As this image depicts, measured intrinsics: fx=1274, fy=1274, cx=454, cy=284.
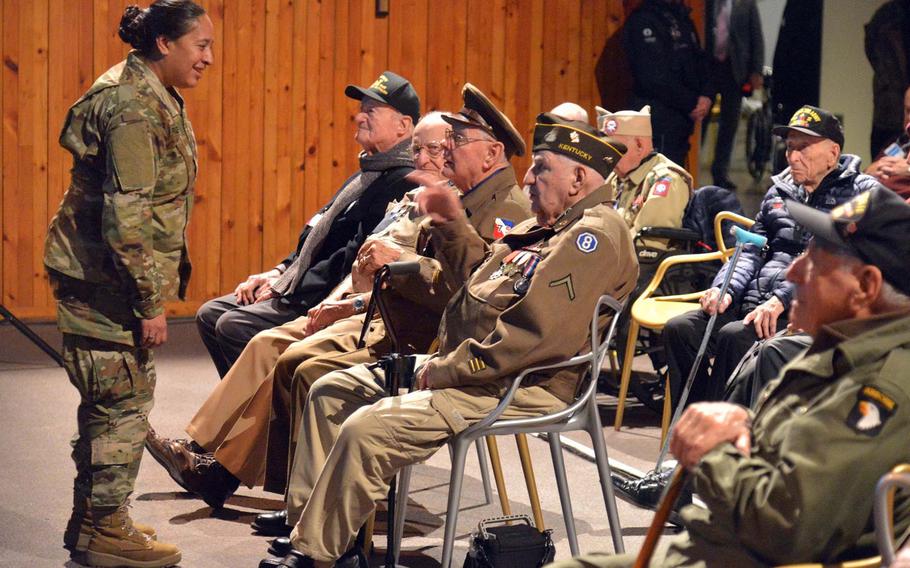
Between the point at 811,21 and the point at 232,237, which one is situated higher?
the point at 811,21

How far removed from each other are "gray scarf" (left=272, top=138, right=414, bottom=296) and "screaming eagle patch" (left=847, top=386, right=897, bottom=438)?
2758mm

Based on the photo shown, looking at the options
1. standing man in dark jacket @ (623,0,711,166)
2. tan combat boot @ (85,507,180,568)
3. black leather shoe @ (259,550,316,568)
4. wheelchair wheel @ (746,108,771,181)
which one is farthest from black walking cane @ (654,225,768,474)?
standing man in dark jacket @ (623,0,711,166)

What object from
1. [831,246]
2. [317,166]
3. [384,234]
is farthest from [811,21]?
[831,246]

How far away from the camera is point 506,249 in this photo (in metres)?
3.24

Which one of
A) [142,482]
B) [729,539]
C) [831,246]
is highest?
[831,246]

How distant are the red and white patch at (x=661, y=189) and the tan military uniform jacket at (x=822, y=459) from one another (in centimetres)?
332

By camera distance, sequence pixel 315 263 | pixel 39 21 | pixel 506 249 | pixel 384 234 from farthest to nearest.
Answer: pixel 39 21, pixel 315 263, pixel 384 234, pixel 506 249

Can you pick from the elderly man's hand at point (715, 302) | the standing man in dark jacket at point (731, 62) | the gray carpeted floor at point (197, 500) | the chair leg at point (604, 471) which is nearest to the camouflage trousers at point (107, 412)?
the gray carpeted floor at point (197, 500)

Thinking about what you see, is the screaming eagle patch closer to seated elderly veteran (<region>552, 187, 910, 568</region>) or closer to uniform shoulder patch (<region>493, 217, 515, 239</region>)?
seated elderly veteran (<region>552, 187, 910, 568</region>)

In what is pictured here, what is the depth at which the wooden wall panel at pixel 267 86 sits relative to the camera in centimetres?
662

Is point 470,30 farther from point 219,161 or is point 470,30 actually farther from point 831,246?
point 831,246

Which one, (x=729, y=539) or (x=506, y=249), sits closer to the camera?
(x=729, y=539)

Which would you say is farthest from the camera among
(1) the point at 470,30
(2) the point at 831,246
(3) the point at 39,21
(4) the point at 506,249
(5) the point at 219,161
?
(1) the point at 470,30

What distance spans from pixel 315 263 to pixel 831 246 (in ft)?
8.80
